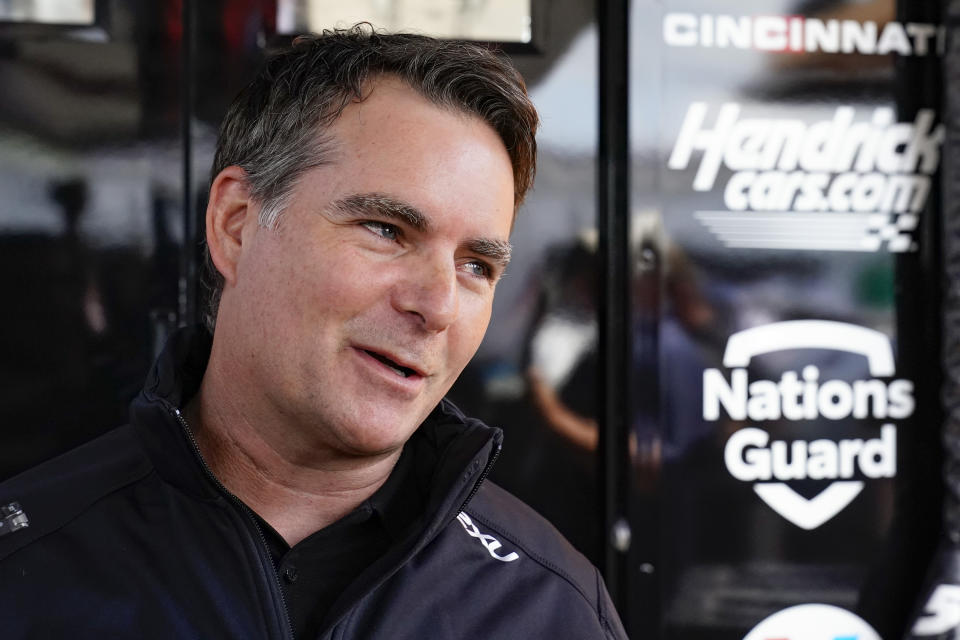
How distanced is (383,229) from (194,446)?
1.09 feet

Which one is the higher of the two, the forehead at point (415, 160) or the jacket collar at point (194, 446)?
the forehead at point (415, 160)

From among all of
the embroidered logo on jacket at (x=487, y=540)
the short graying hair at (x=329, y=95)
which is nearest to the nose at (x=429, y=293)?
the short graying hair at (x=329, y=95)

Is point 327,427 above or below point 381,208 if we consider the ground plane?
below

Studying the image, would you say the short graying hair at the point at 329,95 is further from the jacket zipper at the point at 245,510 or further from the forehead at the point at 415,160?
the jacket zipper at the point at 245,510

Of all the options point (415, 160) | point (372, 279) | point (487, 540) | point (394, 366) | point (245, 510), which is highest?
point (415, 160)

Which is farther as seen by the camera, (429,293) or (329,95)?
(329,95)

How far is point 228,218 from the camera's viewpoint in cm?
129

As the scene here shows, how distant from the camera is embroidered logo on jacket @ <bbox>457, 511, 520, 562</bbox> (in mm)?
1278

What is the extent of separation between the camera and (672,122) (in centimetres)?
195

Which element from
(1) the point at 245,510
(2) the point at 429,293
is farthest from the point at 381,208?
(1) the point at 245,510

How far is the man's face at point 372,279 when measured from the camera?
Result: 1.13 meters

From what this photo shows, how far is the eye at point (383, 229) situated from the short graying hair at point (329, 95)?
108 millimetres

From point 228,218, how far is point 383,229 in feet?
0.81

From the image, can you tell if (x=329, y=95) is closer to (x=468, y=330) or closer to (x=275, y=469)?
(x=468, y=330)
